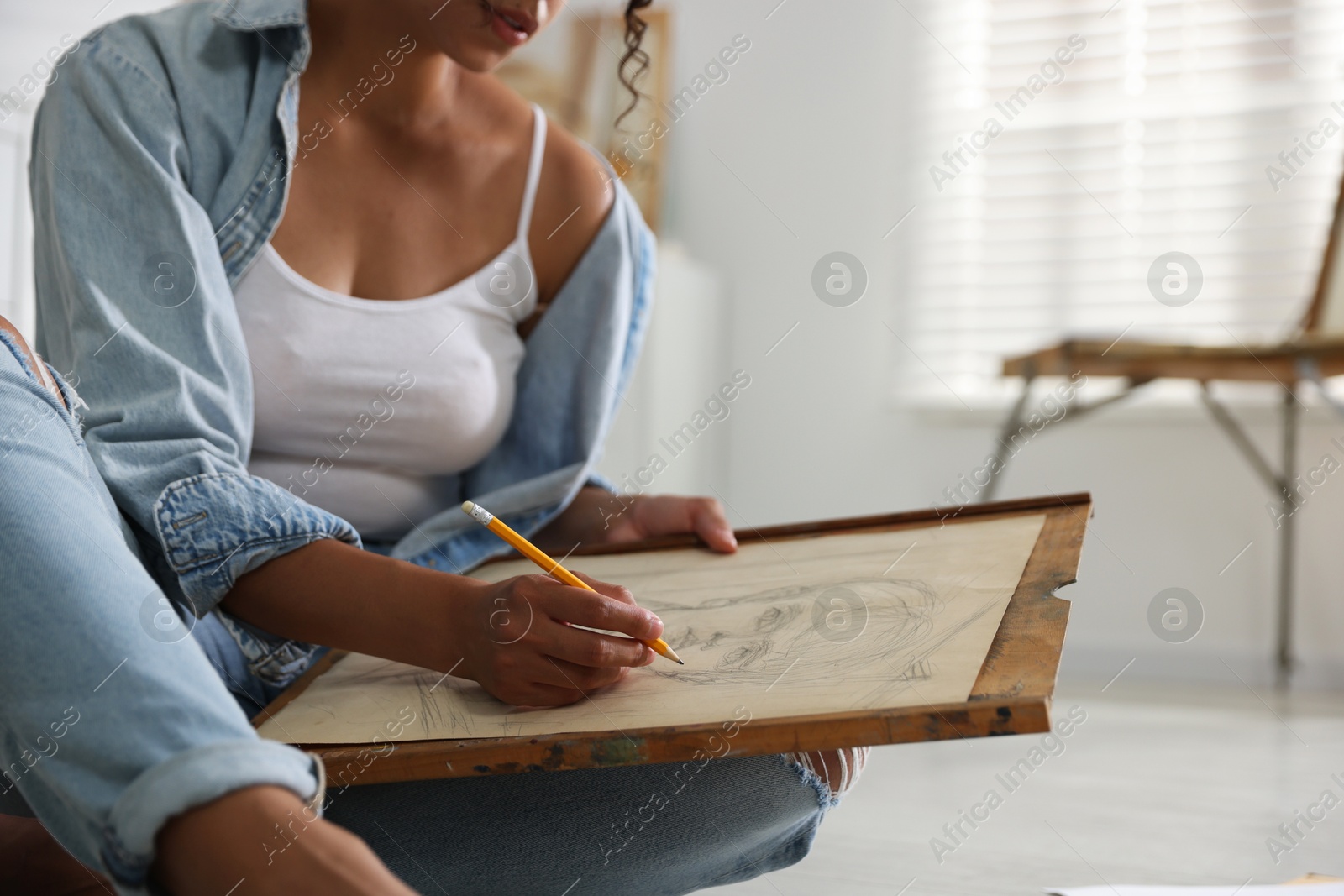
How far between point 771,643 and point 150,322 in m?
0.42

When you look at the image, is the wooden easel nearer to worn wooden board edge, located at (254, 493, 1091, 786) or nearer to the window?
the window

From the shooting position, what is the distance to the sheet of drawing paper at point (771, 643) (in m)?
0.54

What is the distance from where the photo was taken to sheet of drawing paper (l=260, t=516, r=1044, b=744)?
1.77 feet

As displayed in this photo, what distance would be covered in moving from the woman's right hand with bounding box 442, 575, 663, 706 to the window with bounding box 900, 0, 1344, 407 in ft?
6.71

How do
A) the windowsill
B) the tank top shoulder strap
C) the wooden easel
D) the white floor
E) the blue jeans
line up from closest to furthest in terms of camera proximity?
the blue jeans → the tank top shoulder strap → the white floor → the wooden easel → the windowsill

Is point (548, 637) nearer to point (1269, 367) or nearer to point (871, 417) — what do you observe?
point (1269, 367)

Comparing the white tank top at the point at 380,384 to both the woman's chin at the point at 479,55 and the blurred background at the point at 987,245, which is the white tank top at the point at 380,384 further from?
the blurred background at the point at 987,245

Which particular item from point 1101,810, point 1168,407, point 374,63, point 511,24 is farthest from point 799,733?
point 1168,407

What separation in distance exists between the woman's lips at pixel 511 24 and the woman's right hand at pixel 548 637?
1.34 ft

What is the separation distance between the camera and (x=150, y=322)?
70 centimetres

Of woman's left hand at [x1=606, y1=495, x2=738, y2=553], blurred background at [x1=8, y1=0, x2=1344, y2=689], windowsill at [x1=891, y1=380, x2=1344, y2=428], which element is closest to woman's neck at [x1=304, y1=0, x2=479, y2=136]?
woman's left hand at [x1=606, y1=495, x2=738, y2=553]

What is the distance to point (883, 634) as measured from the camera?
0.61 metres

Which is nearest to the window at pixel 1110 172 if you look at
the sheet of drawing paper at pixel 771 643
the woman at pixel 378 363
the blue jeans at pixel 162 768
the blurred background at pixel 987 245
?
the blurred background at pixel 987 245

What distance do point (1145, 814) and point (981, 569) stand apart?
0.76m
